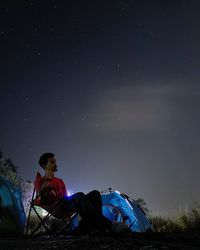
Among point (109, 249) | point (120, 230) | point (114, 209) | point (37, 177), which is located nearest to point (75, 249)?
point (109, 249)

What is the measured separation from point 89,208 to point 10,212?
7.73 ft

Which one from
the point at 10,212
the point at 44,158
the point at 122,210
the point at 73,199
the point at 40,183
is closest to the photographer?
the point at 73,199

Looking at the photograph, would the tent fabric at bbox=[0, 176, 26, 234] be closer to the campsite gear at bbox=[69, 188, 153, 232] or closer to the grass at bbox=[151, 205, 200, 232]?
the campsite gear at bbox=[69, 188, 153, 232]

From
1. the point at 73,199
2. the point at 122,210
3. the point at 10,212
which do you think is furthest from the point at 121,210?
the point at 73,199

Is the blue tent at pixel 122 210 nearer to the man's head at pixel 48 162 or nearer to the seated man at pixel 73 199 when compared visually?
the seated man at pixel 73 199

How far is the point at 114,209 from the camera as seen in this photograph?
844 centimetres

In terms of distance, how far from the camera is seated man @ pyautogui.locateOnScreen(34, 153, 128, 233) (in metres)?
4.88

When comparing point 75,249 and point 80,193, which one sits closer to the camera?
point 75,249

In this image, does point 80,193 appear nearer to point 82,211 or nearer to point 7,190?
point 82,211

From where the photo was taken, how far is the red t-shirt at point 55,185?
5797mm

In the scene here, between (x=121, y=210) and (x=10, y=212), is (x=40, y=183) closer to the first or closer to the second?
(x=10, y=212)

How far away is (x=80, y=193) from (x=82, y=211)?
29 centimetres

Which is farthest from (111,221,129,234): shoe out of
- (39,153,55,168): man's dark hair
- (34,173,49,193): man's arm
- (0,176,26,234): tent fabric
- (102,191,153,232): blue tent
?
(102,191,153,232): blue tent

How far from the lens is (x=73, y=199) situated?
17.4 ft
